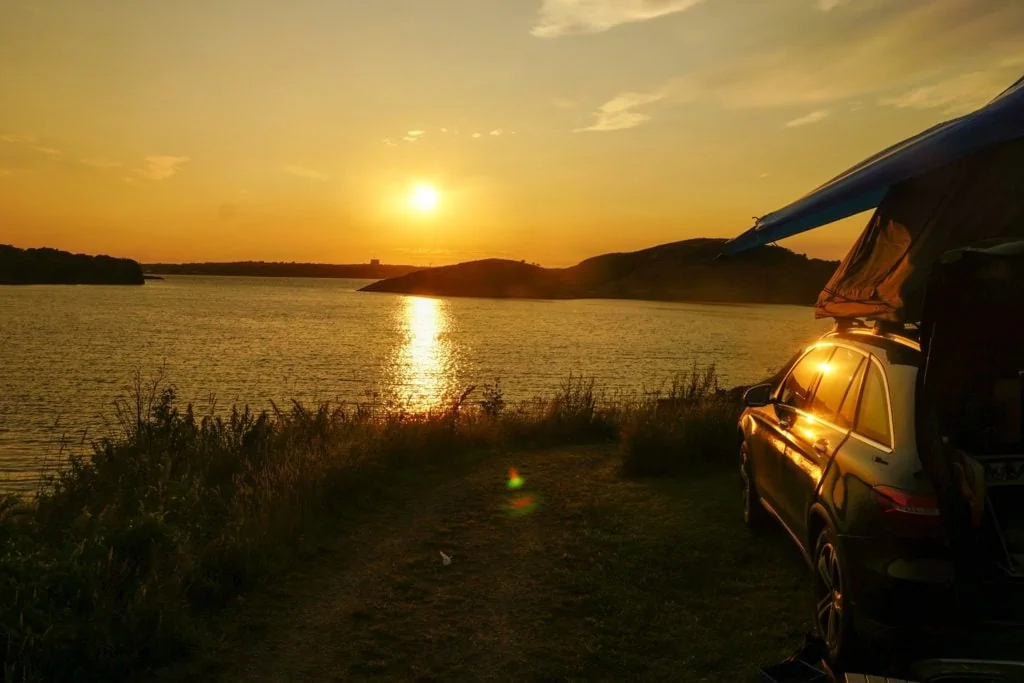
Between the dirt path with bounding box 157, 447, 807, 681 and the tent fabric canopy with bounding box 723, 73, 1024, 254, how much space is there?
9.84 ft

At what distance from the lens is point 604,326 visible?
7162 cm

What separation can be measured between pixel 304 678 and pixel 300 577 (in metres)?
1.88

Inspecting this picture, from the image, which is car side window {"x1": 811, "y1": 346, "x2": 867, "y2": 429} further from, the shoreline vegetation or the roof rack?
the shoreline vegetation

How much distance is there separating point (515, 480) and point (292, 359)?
96.9ft

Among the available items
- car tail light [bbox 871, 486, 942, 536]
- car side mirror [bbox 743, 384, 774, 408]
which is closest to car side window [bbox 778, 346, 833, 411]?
car side mirror [bbox 743, 384, 774, 408]

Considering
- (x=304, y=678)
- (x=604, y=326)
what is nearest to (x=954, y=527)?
(x=304, y=678)

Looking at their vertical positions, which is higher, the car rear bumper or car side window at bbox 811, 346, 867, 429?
car side window at bbox 811, 346, 867, 429

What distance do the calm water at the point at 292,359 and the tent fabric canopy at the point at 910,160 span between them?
526 inches

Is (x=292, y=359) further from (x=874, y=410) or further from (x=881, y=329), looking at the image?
(x=874, y=410)

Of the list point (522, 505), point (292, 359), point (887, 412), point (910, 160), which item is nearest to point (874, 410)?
point (887, 412)

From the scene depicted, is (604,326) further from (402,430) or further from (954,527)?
(954,527)

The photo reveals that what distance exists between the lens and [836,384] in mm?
4977

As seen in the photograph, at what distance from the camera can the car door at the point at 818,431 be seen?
4.60 metres

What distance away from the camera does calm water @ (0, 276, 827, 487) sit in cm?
2272
